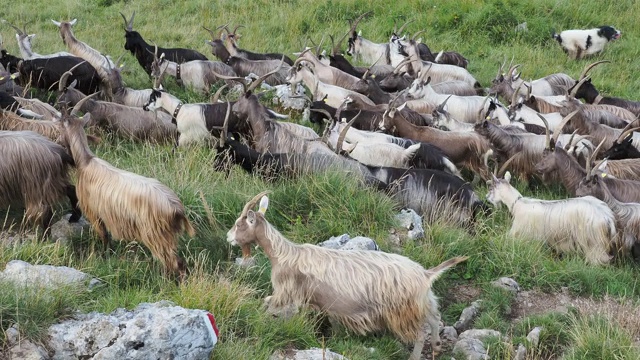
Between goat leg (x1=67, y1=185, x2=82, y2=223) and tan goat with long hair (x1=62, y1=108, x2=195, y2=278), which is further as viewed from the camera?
goat leg (x1=67, y1=185, x2=82, y2=223)

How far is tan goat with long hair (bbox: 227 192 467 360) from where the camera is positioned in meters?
4.64

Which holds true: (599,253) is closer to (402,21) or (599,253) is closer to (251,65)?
(251,65)

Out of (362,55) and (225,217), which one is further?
(362,55)

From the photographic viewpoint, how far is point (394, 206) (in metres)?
6.41

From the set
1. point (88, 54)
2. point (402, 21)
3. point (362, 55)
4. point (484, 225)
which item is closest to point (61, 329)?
point (484, 225)

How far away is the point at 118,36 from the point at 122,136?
4530mm

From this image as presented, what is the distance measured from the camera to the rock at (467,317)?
5.19m

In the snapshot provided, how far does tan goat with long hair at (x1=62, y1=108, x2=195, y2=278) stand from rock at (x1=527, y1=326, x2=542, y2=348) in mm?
2336

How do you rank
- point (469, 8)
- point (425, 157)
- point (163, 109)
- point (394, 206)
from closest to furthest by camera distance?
point (394, 206), point (425, 157), point (163, 109), point (469, 8)

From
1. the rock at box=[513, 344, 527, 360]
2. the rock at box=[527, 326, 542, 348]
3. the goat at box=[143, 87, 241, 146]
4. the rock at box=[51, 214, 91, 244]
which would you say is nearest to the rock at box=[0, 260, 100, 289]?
the rock at box=[51, 214, 91, 244]

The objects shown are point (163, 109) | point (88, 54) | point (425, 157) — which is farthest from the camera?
point (88, 54)

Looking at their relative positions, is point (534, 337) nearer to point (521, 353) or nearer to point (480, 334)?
point (521, 353)

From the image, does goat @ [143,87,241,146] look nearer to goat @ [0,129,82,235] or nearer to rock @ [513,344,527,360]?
goat @ [0,129,82,235]

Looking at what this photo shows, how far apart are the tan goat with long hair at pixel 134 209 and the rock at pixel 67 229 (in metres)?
0.29
